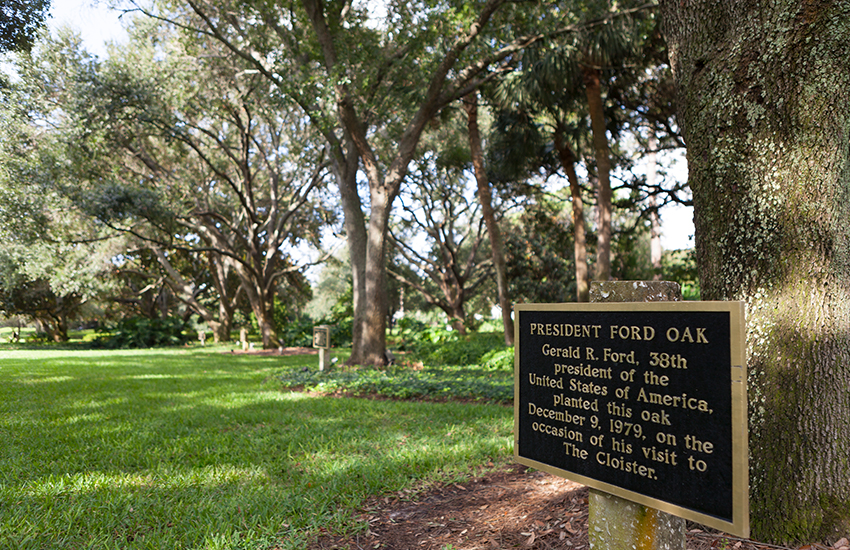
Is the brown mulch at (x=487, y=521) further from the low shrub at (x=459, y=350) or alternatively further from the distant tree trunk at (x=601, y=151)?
the low shrub at (x=459, y=350)

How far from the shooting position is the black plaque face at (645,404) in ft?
5.64

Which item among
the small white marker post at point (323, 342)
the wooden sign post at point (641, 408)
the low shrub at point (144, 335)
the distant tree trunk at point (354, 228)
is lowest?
the low shrub at point (144, 335)

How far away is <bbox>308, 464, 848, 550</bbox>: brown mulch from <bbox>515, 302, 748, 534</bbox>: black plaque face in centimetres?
96

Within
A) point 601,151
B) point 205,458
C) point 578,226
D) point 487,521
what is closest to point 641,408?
point 487,521

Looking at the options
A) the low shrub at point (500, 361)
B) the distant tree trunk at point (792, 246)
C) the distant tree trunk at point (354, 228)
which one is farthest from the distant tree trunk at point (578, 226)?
the distant tree trunk at point (792, 246)

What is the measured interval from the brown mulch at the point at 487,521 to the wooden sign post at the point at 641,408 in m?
0.88

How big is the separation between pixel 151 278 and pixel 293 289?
756 centimetres

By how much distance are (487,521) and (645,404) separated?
6.11 ft

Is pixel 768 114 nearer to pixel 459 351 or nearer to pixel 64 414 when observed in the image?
pixel 64 414

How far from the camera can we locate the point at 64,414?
6227mm

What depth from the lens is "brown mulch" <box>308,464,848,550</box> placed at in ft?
9.46

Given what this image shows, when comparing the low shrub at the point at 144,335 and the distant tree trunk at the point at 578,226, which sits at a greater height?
→ the distant tree trunk at the point at 578,226

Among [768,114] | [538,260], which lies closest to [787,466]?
[768,114]

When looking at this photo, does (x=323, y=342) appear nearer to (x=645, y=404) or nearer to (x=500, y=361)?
(x=500, y=361)
